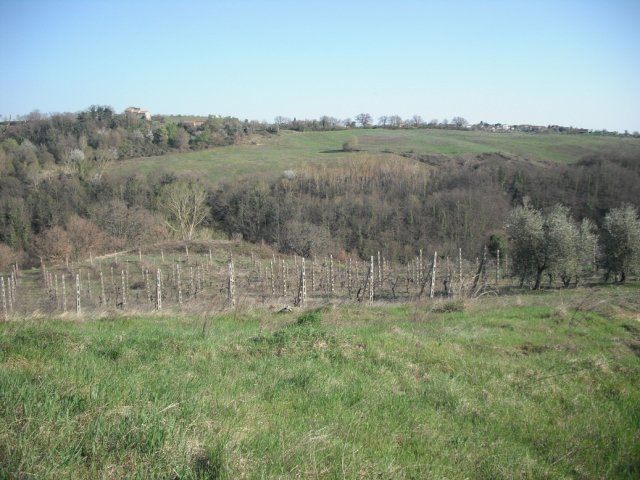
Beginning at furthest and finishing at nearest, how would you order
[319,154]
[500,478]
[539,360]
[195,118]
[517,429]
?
[195,118] → [319,154] → [539,360] → [517,429] → [500,478]

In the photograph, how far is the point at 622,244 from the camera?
2894 centimetres

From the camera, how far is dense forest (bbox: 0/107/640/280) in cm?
5903

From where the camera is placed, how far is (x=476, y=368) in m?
8.23

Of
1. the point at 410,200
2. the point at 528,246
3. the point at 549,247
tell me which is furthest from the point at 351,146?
the point at 549,247

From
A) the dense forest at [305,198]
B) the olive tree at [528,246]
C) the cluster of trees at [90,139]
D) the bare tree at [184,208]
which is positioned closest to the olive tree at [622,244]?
the olive tree at [528,246]

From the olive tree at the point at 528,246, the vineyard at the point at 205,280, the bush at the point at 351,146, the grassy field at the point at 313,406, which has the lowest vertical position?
the vineyard at the point at 205,280

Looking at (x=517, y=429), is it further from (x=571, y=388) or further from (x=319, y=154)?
(x=319, y=154)

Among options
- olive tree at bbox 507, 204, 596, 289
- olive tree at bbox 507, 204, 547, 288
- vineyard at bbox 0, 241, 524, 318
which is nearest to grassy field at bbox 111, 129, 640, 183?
vineyard at bbox 0, 241, 524, 318

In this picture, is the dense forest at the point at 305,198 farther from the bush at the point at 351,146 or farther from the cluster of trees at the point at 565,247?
the cluster of trees at the point at 565,247

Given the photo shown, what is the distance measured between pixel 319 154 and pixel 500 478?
3715 inches

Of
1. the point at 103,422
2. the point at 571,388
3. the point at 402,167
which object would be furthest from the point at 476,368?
the point at 402,167

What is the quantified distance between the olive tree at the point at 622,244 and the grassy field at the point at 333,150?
55.3 metres

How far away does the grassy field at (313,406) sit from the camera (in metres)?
3.38

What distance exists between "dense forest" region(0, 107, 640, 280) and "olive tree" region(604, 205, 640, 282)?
56.5 ft
